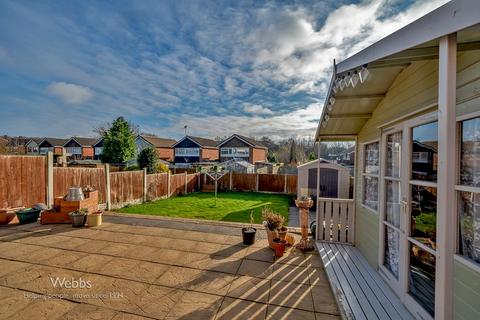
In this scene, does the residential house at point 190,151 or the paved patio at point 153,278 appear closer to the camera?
the paved patio at point 153,278

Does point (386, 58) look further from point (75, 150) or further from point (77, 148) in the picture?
point (75, 150)

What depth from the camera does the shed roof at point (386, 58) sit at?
1044mm

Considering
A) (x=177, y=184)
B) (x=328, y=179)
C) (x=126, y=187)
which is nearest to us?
(x=126, y=187)

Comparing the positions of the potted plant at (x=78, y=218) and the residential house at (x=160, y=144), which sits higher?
the residential house at (x=160, y=144)

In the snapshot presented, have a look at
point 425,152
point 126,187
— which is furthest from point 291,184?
point 425,152

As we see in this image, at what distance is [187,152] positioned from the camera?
28469 mm

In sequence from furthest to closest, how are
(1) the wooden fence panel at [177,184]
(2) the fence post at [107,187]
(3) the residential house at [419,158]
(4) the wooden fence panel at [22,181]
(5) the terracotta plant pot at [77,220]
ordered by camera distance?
1. (1) the wooden fence panel at [177,184]
2. (2) the fence post at [107,187]
3. (4) the wooden fence panel at [22,181]
4. (5) the terracotta plant pot at [77,220]
5. (3) the residential house at [419,158]

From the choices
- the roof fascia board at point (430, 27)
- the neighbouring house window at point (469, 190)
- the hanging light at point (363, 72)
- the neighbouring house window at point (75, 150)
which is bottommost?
the neighbouring house window at point (469, 190)

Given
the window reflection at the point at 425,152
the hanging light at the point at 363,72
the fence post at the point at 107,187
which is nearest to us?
the hanging light at the point at 363,72

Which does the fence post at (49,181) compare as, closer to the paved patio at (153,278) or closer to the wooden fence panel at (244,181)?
the paved patio at (153,278)

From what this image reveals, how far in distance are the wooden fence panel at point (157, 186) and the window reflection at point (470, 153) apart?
1092cm

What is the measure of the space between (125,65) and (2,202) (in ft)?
20.1

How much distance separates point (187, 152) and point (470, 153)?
1115 inches

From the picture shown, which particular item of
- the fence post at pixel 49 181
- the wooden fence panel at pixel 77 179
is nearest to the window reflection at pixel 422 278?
the fence post at pixel 49 181
